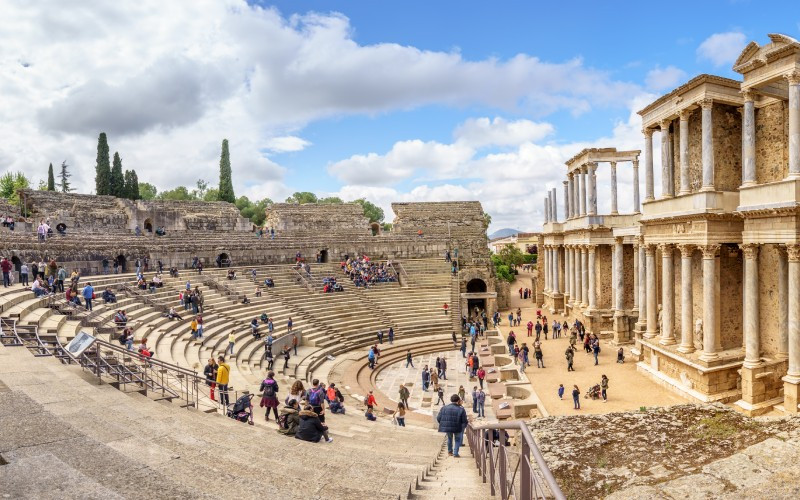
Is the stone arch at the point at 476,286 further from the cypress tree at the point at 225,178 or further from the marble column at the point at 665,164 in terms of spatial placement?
the cypress tree at the point at 225,178

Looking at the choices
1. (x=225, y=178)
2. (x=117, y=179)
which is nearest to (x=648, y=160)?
(x=117, y=179)

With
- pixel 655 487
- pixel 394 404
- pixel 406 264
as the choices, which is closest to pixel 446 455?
pixel 655 487

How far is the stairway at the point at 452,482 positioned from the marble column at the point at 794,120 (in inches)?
440

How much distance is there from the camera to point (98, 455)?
5371 millimetres

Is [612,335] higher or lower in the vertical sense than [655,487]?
lower

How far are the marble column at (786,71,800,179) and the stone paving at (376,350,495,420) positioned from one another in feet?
36.9

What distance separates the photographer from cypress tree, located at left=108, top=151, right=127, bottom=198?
1914 inches

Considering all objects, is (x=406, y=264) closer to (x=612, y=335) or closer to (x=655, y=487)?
(x=612, y=335)

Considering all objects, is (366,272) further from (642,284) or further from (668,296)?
(668,296)

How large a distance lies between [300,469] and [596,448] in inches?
133

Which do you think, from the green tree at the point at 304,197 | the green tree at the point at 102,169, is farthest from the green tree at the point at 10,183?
the green tree at the point at 304,197

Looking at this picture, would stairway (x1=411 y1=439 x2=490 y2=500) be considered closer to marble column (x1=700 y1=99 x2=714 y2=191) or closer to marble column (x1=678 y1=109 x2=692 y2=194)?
marble column (x1=700 y1=99 x2=714 y2=191)

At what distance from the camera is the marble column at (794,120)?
12.7 metres

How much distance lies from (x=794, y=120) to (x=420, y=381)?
15.4 metres
